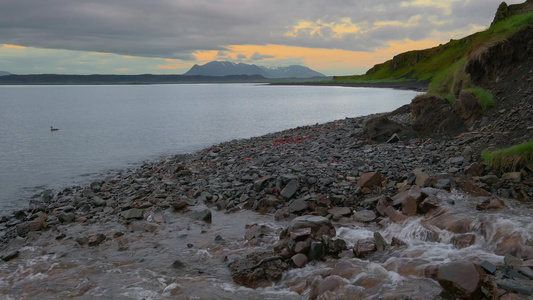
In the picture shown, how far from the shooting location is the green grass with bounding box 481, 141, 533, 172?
14757mm

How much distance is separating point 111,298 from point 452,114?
64.7 ft

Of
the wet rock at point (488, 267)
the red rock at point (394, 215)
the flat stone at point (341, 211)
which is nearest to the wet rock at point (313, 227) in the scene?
the flat stone at point (341, 211)

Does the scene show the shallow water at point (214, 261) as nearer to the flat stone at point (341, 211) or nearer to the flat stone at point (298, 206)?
the flat stone at point (341, 211)

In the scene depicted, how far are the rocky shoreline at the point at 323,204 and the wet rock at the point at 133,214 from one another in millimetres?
46

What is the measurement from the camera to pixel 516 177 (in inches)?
556

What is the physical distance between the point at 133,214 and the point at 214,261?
18.3 ft

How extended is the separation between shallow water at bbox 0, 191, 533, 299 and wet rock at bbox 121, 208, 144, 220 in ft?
2.48

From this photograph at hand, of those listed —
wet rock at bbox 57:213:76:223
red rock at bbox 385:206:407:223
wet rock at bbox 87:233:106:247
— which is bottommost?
wet rock at bbox 57:213:76:223

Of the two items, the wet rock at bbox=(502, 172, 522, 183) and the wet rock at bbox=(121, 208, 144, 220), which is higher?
the wet rock at bbox=(502, 172, 522, 183)

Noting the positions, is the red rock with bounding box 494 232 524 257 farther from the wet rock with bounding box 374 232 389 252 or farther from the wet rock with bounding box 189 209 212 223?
the wet rock with bounding box 189 209 212 223

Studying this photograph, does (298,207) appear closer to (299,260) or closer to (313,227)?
(313,227)

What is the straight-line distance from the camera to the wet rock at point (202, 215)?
48.7ft

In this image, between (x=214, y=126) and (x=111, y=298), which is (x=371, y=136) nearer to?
(x=111, y=298)

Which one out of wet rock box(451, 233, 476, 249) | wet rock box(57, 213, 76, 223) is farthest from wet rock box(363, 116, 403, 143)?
wet rock box(57, 213, 76, 223)
